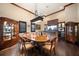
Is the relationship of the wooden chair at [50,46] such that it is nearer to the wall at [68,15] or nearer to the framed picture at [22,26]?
the wall at [68,15]

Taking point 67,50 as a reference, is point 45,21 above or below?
above

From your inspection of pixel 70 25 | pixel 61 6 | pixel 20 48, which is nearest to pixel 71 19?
pixel 70 25

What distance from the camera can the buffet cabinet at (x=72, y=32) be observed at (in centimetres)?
270

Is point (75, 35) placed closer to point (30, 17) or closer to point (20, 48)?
point (30, 17)

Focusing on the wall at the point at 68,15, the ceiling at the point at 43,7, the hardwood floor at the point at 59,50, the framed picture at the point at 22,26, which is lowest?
the hardwood floor at the point at 59,50

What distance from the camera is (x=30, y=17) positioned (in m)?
2.70

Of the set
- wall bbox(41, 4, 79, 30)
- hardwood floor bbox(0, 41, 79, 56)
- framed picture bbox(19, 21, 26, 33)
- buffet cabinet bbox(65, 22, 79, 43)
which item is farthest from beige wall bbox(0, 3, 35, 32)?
buffet cabinet bbox(65, 22, 79, 43)

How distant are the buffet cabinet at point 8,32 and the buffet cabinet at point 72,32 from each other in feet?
3.75

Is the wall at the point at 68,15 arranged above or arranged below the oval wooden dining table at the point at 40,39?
above

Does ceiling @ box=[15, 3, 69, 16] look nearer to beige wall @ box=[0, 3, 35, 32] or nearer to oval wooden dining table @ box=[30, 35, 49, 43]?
beige wall @ box=[0, 3, 35, 32]

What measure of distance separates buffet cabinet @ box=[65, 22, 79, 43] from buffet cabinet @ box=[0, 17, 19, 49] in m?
1.14

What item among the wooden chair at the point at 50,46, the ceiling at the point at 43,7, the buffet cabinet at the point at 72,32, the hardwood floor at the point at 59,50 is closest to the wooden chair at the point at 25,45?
the hardwood floor at the point at 59,50

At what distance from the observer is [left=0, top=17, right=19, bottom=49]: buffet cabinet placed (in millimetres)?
2639

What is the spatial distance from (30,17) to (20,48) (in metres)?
0.74
